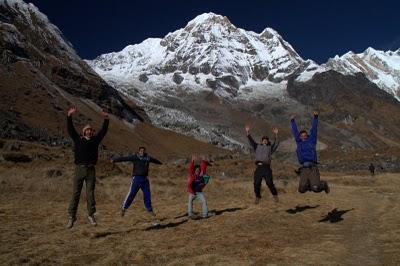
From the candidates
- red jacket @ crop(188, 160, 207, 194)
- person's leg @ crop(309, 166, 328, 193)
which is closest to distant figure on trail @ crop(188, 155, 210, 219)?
red jacket @ crop(188, 160, 207, 194)

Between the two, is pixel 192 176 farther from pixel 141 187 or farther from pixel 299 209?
pixel 299 209

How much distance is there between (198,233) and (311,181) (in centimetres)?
409

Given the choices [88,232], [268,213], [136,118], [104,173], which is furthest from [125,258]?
[136,118]

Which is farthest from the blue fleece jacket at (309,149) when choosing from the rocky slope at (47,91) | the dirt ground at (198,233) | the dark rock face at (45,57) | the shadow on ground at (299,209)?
the dark rock face at (45,57)

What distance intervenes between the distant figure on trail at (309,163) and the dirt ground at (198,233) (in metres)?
1.23

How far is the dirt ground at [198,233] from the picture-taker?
1148 cm

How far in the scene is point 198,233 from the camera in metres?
15.1

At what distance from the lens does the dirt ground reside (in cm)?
1148

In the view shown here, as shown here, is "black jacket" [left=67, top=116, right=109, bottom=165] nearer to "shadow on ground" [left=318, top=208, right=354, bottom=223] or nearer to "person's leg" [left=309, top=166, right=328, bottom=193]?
"person's leg" [left=309, top=166, right=328, bottom=193]

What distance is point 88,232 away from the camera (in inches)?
587

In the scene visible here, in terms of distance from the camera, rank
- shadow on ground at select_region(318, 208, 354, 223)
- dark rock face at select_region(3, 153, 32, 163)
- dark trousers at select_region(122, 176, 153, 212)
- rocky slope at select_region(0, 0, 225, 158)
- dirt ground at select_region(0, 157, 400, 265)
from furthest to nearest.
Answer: rocky slope at select_region(0, 0, 225, 158)
dark rock face at select_region(3, 153, 32, 163)
dark trousers at select_region(122, 176, 153, 212)
shadow on ground at select_region(318, 208, 354, 223)
dirt ground at select_region(0, 157, 400, 265)

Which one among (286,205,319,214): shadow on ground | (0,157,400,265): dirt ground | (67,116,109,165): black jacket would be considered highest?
(67,116,109,165): black jacket

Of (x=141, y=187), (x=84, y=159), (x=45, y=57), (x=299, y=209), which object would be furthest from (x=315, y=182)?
(x=45, y=57)

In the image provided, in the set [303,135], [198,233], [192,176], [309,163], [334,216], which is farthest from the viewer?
[192,176]
